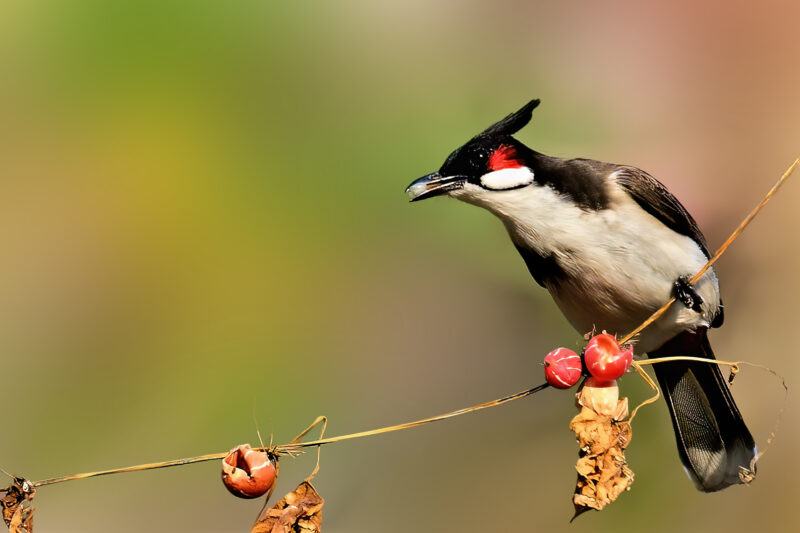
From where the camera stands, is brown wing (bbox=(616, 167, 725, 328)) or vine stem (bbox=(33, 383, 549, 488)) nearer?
vine stem (bbox=(33, 383, 549, 488))

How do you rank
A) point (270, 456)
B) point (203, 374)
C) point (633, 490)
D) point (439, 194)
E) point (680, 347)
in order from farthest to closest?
point (203, 374) < point (633, 490) < point (680, 347) < point (439, 194) < point (270, 456)

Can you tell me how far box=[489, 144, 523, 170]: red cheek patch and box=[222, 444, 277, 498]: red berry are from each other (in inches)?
22.9

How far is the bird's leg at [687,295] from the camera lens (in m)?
1.28

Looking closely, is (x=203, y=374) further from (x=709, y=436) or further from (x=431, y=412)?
(x=709, y=436)

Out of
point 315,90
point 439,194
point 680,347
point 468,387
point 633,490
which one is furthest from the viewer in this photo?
point 315,90

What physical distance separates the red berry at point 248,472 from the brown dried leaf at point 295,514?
0.03 metres

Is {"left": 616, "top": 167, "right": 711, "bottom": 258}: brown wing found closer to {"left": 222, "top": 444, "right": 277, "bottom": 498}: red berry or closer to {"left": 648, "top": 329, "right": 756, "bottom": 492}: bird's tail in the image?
{"left": 648, "top": 329, "right": 756, "bottom": 492}: bird's tail

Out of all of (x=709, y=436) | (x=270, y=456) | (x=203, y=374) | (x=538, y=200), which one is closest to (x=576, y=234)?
(x=538, y=200)

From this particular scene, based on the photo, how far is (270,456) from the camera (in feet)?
2.56

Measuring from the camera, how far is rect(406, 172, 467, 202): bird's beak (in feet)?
3.96

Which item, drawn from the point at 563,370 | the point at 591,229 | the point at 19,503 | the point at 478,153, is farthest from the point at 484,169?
the point at 19,503

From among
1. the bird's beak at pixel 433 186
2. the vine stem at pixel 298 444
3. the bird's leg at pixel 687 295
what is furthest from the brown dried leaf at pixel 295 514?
the bird's leg at pixel 687 295

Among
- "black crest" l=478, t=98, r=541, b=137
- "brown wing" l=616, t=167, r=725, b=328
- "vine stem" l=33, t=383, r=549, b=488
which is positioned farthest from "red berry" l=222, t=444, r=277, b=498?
"brown wing" l=616, t=167, r=725, b=328

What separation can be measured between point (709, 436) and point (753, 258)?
0.58 metres
